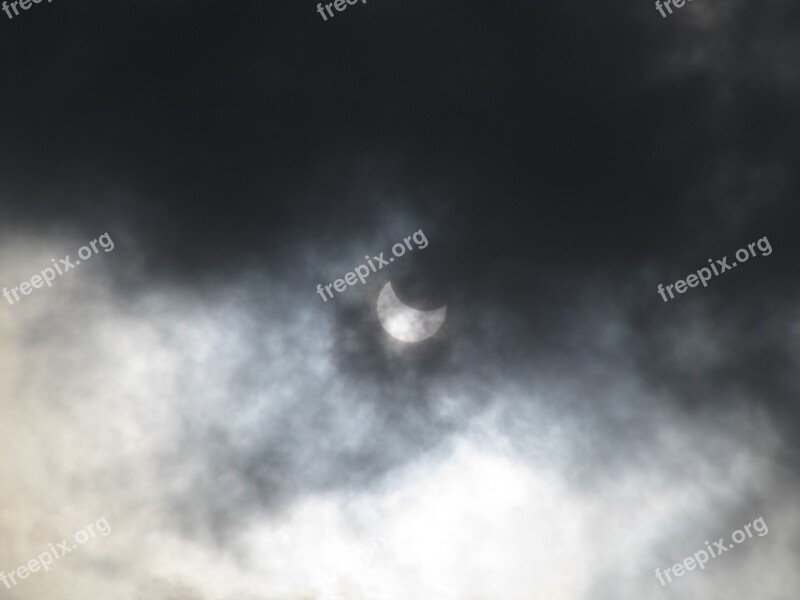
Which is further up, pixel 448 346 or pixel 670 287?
pixel 448 346

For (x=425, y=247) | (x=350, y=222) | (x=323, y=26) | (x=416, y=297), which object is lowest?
(x=416, y=297)

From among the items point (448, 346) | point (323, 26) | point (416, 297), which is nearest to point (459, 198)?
point (416, 297)

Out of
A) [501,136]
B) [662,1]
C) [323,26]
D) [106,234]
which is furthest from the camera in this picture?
[501,136]

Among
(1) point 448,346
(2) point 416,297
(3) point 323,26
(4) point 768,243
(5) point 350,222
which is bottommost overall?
(4) point 768,243

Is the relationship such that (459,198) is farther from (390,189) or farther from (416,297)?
(416,297)

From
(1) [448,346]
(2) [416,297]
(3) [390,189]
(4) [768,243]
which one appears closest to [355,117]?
(3) [390,189]

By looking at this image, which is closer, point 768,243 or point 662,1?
point 662,1

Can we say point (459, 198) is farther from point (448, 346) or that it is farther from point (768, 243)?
point (768, 243)

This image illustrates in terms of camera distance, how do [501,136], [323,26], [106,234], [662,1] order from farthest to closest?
[501,136], [323,26], [106,234], [662,1]

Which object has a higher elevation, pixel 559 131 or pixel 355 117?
pixel 355 117
